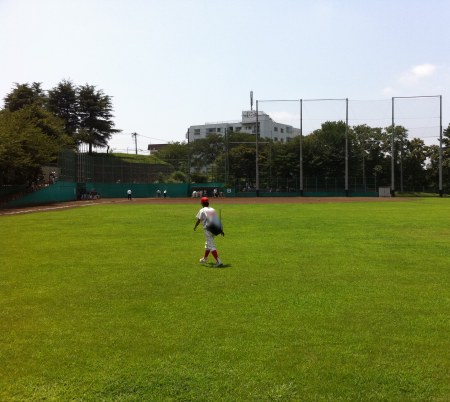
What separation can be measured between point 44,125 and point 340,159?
44.4 m

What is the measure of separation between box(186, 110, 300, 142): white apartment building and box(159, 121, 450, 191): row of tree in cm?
4052

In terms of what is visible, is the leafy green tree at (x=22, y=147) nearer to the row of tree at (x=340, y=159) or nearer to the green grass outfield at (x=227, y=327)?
the row of tree at (x=340, y=159)

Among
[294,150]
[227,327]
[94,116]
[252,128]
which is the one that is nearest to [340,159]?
[294,150]

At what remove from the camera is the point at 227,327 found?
6.09m

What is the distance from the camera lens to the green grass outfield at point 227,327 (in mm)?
4434

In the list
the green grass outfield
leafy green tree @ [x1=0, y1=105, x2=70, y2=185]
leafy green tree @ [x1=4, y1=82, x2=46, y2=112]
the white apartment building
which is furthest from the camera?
the white apartment building

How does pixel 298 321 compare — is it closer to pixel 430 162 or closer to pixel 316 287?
pixel 316 287

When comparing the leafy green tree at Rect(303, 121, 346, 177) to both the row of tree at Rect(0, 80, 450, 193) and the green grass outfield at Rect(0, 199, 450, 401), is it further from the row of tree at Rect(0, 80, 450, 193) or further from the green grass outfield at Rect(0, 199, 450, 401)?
the green grass outfield at Rect(0, 199, 450, 401)

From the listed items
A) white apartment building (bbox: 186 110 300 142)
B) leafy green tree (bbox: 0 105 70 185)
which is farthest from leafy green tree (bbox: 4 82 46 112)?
white apartment building (bbox: 186 110 300 142)

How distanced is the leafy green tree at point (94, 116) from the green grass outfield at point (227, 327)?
67.1 meters

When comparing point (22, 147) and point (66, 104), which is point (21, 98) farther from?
point (22, 147)

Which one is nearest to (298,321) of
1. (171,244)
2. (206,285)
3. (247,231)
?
(206,285)

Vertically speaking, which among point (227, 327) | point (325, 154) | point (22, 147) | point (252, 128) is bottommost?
point (227, 327)

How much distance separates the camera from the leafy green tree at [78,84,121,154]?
7531 centimetres
